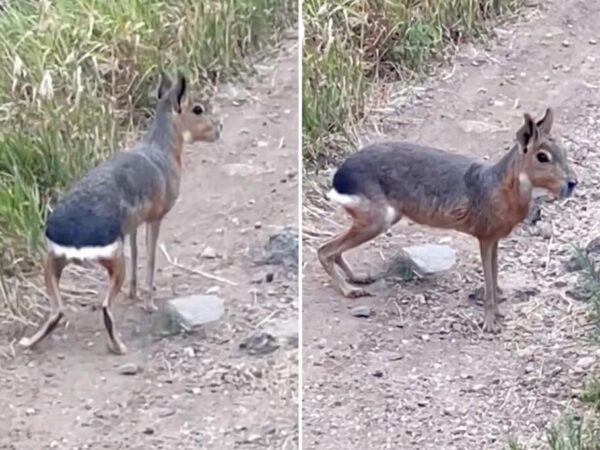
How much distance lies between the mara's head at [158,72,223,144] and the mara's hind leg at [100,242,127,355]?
15 centimetres

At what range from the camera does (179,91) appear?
5.74 feet

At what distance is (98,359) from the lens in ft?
5.77

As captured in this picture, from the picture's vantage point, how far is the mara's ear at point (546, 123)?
1738mm

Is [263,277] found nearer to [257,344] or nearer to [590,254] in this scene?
[257,344]

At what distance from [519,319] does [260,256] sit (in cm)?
30

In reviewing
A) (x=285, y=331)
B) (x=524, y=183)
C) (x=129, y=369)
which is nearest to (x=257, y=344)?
(x=285, y=331)

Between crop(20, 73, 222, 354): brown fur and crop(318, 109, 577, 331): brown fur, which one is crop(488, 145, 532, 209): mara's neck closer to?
crop(318, 109, 577, 331): brown fur

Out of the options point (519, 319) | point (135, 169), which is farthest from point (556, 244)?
point (135, 169)

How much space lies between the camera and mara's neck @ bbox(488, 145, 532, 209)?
1745mm

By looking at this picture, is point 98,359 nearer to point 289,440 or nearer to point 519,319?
point 289,440

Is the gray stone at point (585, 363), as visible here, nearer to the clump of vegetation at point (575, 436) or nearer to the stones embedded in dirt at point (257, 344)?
the clump of vegetation at point (575, 436)

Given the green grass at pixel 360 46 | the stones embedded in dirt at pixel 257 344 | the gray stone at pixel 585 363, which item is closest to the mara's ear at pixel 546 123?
the green grass at pixel 360 46

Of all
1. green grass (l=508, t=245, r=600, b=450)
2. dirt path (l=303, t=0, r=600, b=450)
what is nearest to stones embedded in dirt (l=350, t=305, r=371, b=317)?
dirt path (l=303, t=0, r=600, b=450)

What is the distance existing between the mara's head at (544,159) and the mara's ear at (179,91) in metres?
0.37
